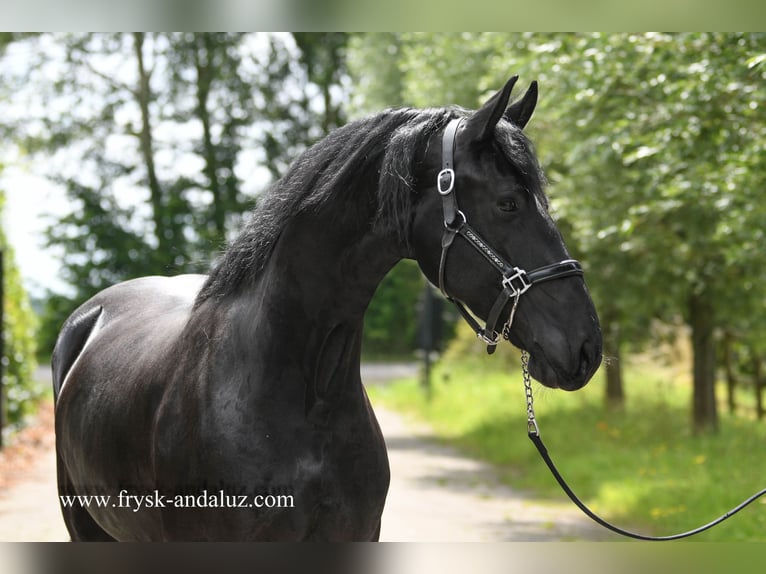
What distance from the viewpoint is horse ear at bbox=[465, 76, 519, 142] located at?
6.86 ft

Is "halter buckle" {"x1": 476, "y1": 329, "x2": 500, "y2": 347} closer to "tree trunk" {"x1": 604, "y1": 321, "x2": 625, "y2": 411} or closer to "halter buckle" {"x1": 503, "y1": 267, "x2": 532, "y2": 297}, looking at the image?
"halter buckle" {"x1": 503, "y1": 267, "x2": 532, "y2": 297}

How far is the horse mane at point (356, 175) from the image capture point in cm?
220

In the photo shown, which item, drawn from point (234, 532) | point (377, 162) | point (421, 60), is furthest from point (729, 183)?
point (421, 60)

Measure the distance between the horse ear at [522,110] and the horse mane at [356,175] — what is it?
128 millimetres

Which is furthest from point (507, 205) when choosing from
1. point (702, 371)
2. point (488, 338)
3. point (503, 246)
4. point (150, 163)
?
point (150, 163)

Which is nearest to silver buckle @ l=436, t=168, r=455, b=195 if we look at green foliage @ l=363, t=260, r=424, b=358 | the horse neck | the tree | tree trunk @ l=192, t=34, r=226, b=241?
the horse neck

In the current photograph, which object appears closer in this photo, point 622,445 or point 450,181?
point 450,181

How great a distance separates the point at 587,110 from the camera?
Answer: 6.24 metres

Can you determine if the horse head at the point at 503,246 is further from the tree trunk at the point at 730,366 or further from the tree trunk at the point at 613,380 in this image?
the tree trunk at the point at 730,366

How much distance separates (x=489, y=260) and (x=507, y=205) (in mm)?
144

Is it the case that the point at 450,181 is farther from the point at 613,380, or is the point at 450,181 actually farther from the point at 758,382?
the point at 758,382

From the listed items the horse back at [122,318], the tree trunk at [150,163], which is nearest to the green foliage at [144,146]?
the tree trunk at [150,163]

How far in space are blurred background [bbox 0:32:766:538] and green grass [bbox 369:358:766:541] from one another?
0.15 feet

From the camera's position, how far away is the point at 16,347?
9.02 metres
